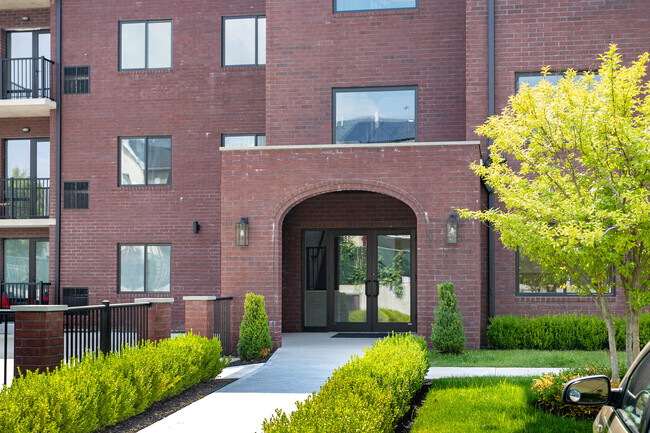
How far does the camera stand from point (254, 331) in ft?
43.9

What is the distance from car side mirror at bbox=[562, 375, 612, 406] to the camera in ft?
11.1

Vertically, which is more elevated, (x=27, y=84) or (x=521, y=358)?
(x=27, y=84)

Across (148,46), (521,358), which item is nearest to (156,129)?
(148,46)

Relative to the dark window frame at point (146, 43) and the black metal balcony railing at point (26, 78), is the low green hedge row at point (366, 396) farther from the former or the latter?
the black metal balcony railing at point (26, 78)

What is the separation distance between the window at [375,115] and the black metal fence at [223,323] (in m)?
4.87

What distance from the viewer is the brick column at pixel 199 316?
12789mm

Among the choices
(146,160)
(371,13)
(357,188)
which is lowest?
(357,188)

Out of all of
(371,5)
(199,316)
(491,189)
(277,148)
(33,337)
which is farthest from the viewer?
(371,5)

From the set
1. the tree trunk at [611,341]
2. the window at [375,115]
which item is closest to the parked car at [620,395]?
the tree trunk at [611,341]

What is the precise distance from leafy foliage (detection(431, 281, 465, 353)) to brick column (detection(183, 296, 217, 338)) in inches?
158

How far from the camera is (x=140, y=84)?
19516 millimetres

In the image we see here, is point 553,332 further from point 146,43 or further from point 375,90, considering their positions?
point 146,43

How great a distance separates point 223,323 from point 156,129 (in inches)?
293

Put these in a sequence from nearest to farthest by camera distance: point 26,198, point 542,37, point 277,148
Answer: point 277,148, point 542,37, point 26,198
